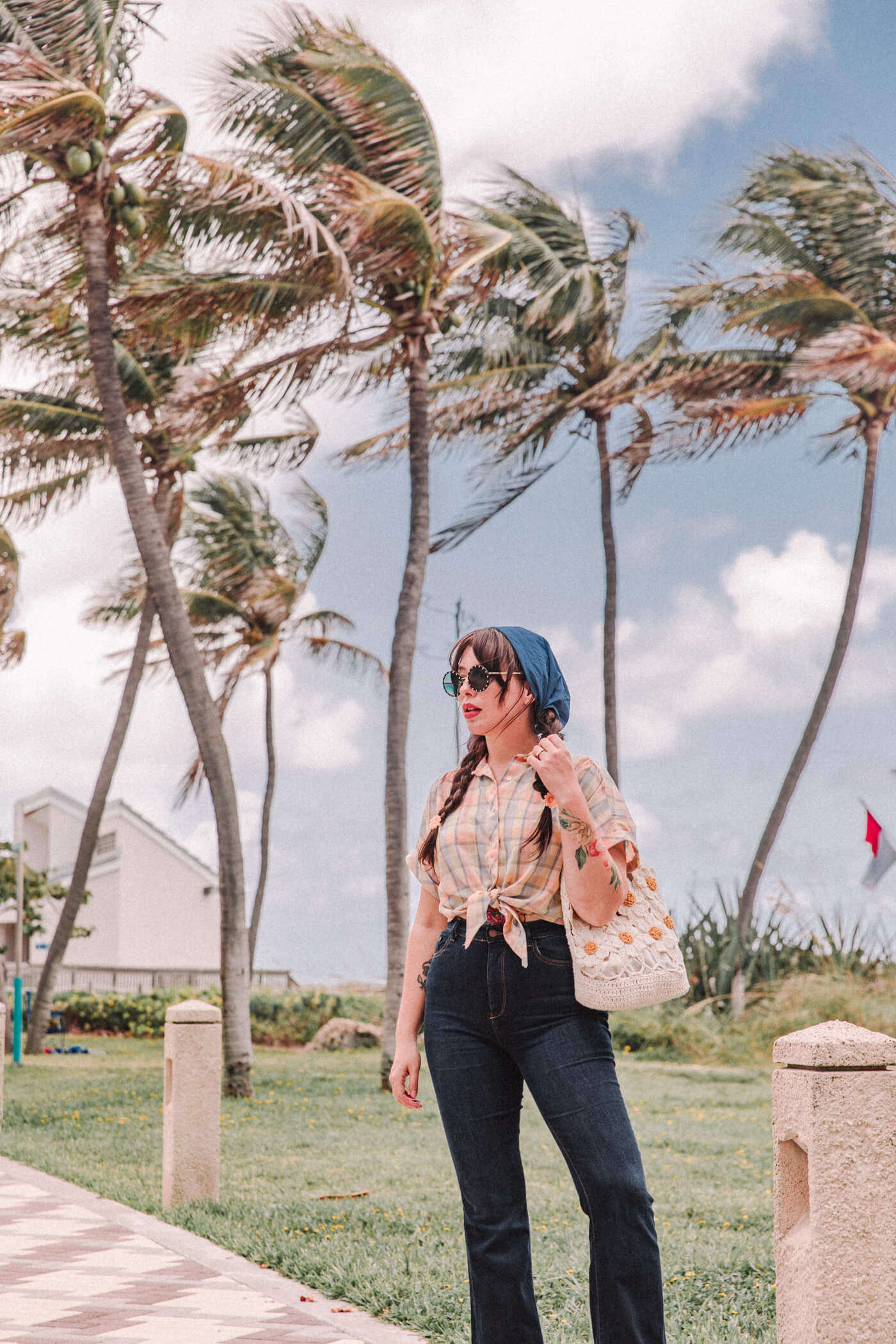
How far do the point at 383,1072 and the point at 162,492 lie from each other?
8430 mm

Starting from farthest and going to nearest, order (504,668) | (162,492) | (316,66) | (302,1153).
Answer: (162,492) < (316,66) < (302,1153) < (504,668)

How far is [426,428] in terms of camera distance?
45.8 feet

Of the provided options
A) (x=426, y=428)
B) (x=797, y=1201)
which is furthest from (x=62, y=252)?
(x=797, y=1201)

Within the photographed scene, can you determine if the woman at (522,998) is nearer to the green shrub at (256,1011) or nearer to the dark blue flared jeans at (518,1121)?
the dark blue flared jeans at (518,1121)

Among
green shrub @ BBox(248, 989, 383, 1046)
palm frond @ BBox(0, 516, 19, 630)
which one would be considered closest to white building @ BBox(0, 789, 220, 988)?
green shrub @ BBox(248, 989, 383, 1046)

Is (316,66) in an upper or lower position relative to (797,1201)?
upper

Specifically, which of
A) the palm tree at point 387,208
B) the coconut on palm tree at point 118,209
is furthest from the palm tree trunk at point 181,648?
the palm tree at point 387,208

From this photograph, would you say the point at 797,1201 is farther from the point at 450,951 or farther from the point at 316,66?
the point at 316,66

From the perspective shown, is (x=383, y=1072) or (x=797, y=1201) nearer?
(x=797, y=1201)

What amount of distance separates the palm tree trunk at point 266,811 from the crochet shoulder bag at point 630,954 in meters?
25.6

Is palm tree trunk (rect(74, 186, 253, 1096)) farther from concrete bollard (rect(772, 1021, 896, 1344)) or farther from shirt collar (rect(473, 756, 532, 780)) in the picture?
concrete bollard (rect(772, 1021, 896, 1344))

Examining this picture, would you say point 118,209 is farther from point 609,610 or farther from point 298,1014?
point 298,1014

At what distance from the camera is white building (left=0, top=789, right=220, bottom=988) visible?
32.9 metres

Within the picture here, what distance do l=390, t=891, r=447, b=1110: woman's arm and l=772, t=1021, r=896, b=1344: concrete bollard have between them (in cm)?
92
